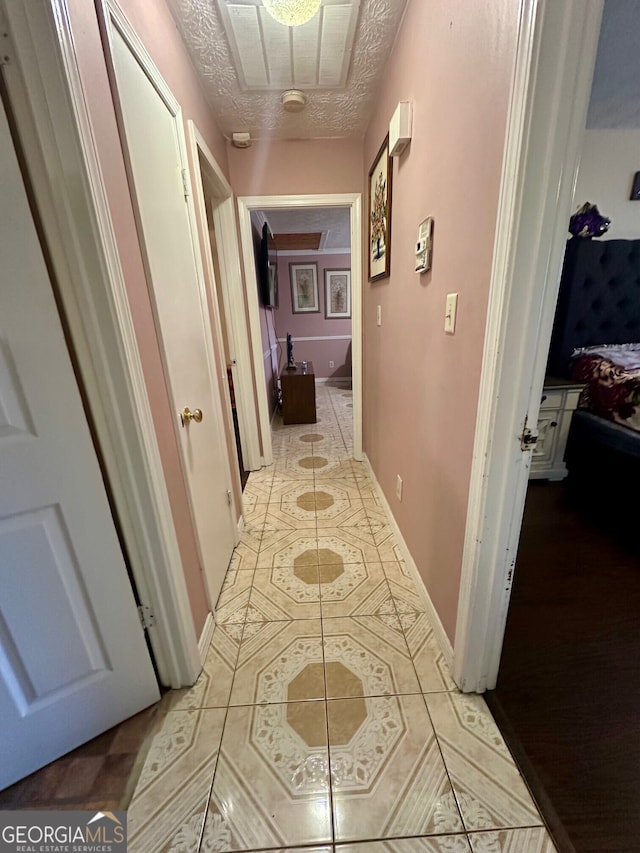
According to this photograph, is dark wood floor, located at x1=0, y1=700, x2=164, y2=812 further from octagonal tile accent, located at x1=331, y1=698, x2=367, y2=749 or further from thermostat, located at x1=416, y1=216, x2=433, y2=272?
thermostat, located at x1=416, y1=216, x2=433, y2=272

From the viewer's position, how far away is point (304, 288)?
6.24m

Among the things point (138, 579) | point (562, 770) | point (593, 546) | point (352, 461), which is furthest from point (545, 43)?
point (352, 461)

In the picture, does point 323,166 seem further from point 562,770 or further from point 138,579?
point 562,770

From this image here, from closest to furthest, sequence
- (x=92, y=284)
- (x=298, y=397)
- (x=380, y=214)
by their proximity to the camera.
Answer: (x=92, y=284) < (x=380, y=214) < (x=298, y=397)

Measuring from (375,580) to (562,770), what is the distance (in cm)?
83

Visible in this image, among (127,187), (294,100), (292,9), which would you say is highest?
(294,100)

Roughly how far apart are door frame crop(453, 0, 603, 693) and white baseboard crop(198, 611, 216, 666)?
38.2 inches

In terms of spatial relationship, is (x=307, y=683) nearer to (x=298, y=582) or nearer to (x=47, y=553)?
(x=298, y=582)

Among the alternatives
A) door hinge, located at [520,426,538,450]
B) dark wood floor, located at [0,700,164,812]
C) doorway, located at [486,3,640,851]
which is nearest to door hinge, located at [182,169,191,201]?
doorway, located at [486,3,640,851]

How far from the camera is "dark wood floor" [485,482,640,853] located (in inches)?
34.0

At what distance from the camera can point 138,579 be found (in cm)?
105

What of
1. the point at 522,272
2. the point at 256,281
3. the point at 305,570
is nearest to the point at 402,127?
the point at 522,272

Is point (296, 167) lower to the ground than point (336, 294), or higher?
higher

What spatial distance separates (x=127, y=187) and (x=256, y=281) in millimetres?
1732
